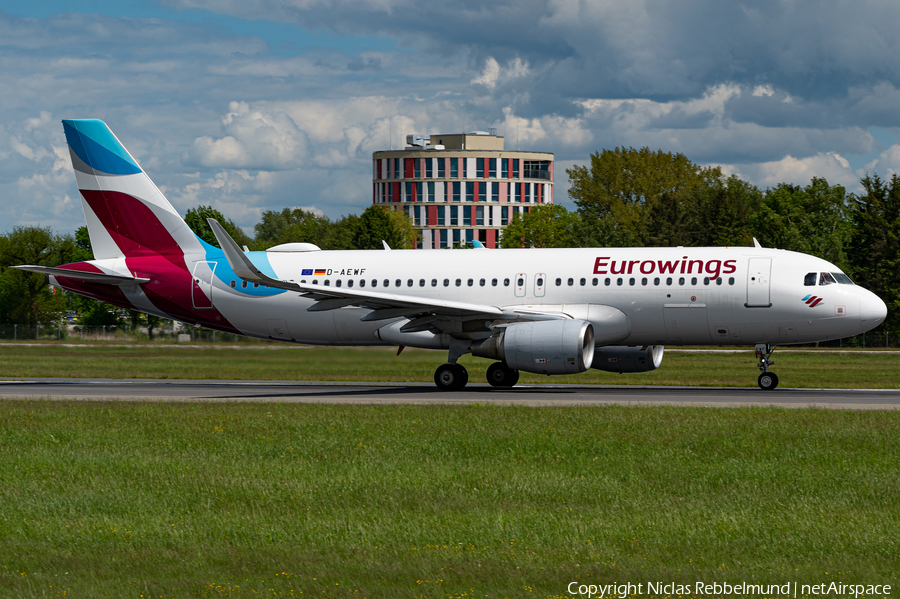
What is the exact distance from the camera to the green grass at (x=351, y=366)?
29.7 meters

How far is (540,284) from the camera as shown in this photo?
2881 centimetres

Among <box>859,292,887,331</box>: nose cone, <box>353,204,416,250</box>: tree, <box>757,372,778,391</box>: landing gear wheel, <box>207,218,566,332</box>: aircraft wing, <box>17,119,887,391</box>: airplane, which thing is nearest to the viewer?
<box>207,218,566,332</box>: aircraft wing

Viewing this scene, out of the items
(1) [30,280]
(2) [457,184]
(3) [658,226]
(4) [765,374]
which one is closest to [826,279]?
(4) [765,374]

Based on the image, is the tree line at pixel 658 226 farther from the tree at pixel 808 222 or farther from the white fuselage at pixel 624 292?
the white fuselage at pixel 624 292

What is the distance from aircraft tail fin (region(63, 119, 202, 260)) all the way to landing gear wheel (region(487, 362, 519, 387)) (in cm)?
1002

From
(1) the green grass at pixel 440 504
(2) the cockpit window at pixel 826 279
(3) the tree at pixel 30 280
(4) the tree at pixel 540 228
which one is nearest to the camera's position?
(1) the green grass at pixel 440 504

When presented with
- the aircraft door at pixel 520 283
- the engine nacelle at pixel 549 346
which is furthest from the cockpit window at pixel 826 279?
the aircraft door at pixel 520 283

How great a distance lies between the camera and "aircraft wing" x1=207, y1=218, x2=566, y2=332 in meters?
26.8

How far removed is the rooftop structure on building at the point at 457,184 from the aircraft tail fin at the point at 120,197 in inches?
5725

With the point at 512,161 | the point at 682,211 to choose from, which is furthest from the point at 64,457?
the point at 512,161

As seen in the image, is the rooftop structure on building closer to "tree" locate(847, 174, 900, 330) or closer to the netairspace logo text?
"tree" locate(847, 174, 900, 330)

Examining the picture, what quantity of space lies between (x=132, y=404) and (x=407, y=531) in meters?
14.5

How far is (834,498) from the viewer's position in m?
11.9

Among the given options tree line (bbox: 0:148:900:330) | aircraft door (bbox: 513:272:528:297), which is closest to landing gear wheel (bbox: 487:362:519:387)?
aircraft door (bbox: 513:272:528:297)
